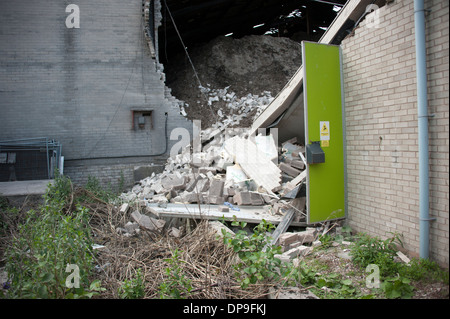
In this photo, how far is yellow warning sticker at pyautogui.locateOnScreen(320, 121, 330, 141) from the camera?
4.95 metres

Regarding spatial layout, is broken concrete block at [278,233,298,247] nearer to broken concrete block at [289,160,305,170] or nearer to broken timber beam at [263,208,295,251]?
broken timber beam at [263,208,295,251]

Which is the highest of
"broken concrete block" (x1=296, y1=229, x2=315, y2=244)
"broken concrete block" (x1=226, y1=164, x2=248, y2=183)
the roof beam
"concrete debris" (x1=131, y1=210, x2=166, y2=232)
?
the roof beam

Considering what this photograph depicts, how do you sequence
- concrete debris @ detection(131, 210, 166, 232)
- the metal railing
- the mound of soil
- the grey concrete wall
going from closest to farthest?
concrete debris @ detection(131, 210, 166, 232) < the metal railing < the grey concrete wall < the mound of soil

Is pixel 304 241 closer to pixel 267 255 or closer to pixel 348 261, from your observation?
pixel 348 261

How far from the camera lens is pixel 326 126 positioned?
16.4 ft

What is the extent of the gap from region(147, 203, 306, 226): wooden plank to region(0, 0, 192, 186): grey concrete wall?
4091mm

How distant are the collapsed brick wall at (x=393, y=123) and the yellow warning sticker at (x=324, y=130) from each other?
1.25 ft

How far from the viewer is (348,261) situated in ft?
13.7

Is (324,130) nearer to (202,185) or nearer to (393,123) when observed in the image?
(393,123)

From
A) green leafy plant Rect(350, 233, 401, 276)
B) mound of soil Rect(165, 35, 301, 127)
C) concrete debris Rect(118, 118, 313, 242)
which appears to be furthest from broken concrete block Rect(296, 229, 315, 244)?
mound of soil Rect(165, 35, 301, 127)

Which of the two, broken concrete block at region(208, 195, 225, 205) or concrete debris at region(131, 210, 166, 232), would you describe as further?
broken concrete block at region(208, 195, 225, 205)

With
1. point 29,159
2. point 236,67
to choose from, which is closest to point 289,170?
point 29,159

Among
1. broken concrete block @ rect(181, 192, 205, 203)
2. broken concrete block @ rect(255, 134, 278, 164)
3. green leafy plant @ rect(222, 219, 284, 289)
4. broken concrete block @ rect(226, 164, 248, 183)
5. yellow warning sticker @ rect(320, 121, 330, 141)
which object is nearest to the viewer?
green leafy plant @ rect(222, 219, 284, 289)
